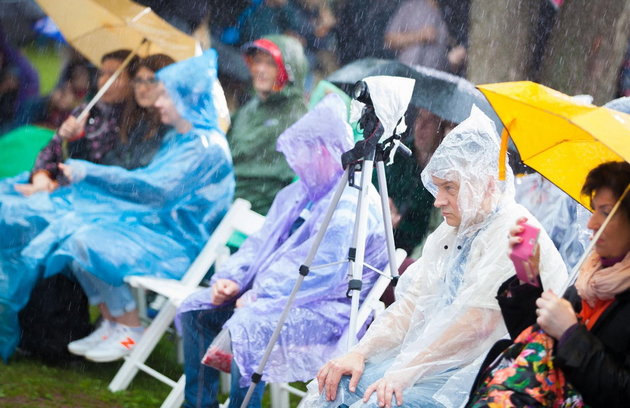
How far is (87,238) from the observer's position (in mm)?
5344

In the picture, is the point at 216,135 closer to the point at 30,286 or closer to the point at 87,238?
the point at 87,238

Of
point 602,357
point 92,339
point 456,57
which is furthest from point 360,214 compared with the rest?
point 456,57

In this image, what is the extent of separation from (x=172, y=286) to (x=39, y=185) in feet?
3.97

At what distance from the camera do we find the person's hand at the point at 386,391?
9.81 feet

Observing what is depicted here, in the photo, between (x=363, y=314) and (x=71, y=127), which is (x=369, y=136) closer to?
(x=363, y=314)

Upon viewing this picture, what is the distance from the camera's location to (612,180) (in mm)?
2650

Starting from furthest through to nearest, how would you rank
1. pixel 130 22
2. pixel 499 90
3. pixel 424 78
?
pixel 130 22
pixel 424 78
pixel 499 90

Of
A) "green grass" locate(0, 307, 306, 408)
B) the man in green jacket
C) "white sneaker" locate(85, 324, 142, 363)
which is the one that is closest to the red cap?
the man in green jacket

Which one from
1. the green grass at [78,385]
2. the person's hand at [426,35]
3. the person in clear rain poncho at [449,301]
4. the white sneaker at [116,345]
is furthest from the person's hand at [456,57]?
the person in clear rain poncho at [449,301]

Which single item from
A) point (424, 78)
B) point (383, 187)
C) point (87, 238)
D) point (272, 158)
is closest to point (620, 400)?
point (383, 187)

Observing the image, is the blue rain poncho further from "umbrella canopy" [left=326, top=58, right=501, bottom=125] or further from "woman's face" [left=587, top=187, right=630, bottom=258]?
"woman's face" [left=587, top=187, right=630, bottom=258]

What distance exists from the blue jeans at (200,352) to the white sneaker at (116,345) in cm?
82

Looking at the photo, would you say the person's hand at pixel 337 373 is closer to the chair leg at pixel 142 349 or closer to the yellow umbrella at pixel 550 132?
the yellow umbrella at pixel 550 132

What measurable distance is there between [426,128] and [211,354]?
2.01 meters
